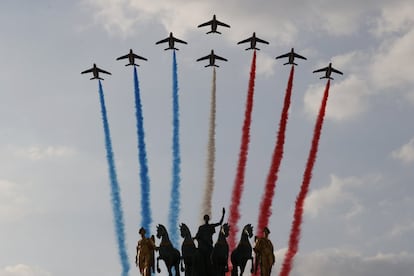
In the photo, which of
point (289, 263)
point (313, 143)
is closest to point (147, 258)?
point (289, 263)

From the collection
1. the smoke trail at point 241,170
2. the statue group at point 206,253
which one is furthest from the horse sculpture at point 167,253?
the smoke trail at point 241,170

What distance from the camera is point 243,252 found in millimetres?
91125

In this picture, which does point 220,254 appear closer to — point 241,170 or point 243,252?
point 243,252

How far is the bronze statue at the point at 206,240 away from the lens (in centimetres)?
9038

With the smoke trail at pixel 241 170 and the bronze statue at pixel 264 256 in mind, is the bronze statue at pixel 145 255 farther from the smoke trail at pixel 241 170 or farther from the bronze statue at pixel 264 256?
the smoke trail at pixel 241 170

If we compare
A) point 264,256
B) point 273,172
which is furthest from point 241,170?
point 264,256

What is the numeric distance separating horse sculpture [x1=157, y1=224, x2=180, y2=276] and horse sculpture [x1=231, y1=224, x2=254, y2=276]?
4.49m

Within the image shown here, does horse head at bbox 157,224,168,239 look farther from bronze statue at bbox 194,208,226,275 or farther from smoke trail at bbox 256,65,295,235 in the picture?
smoke trail at bbox 256,65,295,235

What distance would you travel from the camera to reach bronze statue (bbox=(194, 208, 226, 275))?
90.4 metres

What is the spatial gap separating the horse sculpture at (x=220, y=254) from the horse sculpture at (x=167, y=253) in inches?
128

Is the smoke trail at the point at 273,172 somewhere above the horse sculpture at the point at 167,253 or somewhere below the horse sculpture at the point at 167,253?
above

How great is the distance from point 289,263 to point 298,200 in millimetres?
6631

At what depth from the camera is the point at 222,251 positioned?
8988 cm

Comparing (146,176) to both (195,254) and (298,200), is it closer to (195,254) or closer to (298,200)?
(298,200)
